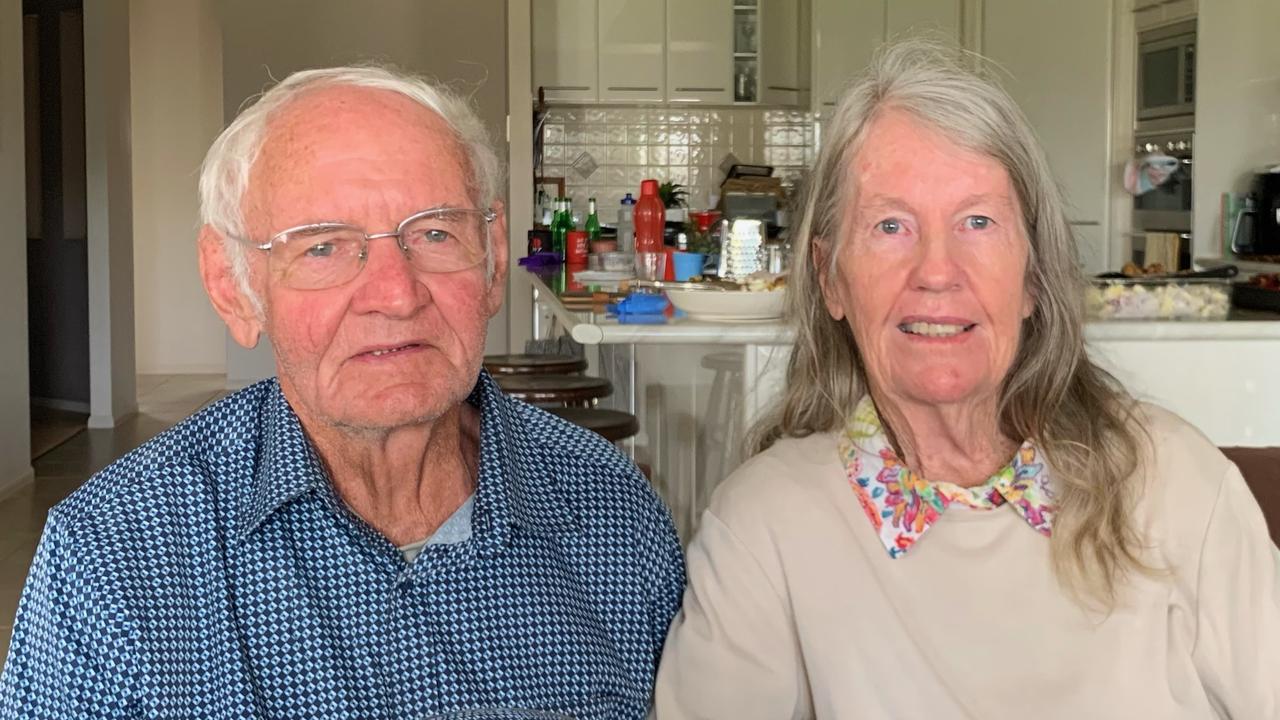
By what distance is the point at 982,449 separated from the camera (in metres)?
1.61

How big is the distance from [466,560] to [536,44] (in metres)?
6.79

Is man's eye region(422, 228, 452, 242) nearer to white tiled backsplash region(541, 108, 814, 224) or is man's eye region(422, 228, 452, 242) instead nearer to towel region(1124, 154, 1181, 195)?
towel region(1124, 154, 1181, 195)

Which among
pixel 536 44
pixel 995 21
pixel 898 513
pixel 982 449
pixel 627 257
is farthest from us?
pixel 536 44

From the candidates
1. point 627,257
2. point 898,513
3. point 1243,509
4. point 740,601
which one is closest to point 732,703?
point 740,601

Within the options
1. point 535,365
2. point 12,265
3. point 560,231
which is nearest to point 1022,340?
point 535,365

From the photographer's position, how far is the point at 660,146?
8.27 m

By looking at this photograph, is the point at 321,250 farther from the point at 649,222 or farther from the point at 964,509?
the point at 649,222

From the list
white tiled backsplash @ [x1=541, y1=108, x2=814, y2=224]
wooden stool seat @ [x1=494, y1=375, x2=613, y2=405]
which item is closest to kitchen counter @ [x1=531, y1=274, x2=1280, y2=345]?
wooden stool seat @ [x1=494, y1=375, x2=613, y2=405]

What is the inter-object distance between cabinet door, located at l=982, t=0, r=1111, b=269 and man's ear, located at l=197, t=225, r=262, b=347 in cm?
612

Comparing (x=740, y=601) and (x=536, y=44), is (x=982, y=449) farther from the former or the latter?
(x=536, y=44)

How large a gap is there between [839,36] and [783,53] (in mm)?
460

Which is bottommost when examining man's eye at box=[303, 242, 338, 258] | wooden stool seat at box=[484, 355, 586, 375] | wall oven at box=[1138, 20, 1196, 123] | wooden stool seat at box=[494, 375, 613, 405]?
wooden stool seat at box=[494, 375, 613, 405]

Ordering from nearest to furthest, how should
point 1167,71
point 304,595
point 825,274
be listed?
point 304,595, point 825,274, point 1167,71

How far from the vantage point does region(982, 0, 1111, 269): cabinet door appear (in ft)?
23.2
